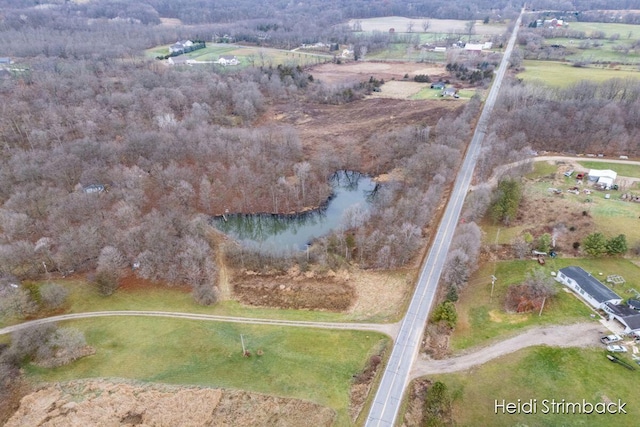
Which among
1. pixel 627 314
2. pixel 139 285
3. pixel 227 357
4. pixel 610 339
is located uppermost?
pixel 627 314

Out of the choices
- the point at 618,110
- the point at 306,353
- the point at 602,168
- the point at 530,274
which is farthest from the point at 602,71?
the point at 306,353

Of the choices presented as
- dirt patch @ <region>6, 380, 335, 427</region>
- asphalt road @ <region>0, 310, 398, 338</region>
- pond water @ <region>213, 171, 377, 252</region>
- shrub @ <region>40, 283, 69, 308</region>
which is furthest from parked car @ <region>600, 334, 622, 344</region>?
shrub @ <region>40, 283, 69, 308</region>

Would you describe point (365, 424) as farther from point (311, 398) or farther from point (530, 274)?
point (530, 274)

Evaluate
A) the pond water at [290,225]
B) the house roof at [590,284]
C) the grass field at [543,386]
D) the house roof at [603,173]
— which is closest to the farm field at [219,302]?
the grass field at [543,386]

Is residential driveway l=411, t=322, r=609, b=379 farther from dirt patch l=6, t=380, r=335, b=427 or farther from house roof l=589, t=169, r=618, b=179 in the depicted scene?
house roof l=589, t=169, r=618, b=179

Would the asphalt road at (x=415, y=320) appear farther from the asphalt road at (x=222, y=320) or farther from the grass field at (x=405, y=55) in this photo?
the grass field at (x=405, y=55)

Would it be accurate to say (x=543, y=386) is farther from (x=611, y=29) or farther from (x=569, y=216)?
(x=611, y=29)

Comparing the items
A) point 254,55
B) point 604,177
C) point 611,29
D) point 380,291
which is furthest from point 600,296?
point 611,29
